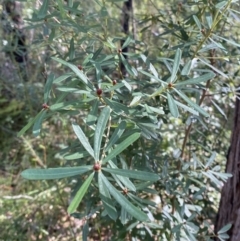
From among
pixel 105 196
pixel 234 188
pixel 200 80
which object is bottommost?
pixel 234 188

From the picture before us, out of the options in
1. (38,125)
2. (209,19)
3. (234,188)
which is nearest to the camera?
(38,125)

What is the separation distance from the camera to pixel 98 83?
0.85m

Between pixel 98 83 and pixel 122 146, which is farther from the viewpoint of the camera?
pixel 98 83

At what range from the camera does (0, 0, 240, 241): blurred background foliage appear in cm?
106

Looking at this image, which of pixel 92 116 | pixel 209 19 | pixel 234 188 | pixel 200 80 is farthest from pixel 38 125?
pixel 234 188

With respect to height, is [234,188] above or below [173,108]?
below

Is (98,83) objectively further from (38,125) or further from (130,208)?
(130,208)

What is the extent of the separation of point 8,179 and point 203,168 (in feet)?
5.13

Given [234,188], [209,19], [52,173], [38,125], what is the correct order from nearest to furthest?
[52,173] → [38,125] → [209,19] → [234,188]

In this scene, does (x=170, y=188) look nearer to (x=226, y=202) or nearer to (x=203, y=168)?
(x=203, y=168)

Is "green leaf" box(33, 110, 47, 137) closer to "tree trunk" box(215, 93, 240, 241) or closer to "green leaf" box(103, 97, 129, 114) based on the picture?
"green leaf" box(103, 97, 129, 114)

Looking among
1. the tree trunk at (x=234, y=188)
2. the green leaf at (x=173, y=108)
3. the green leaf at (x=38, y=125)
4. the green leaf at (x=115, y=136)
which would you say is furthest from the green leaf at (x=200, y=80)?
the tree trunk at (x=234, y=188)

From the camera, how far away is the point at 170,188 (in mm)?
1196

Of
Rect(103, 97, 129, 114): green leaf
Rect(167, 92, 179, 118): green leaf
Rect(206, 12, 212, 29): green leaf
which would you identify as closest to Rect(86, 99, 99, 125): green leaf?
Rect(103, 97, 129, 114): green leaf
